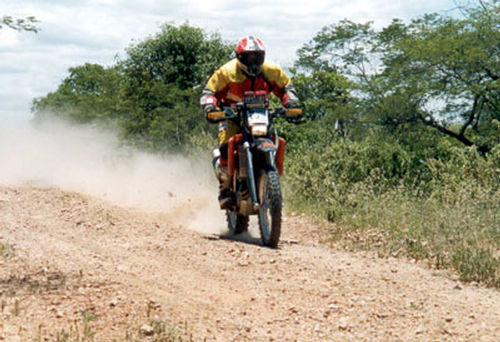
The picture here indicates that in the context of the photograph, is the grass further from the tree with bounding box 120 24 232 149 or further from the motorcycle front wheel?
the tree with bounding box 120 24 232 149

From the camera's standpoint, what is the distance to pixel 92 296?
528 centimetres

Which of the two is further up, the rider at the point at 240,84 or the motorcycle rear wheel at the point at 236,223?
the rider at the point at 240,84

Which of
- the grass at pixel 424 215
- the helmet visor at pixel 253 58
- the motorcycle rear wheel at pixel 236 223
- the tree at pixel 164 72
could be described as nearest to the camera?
the grass at pixel 424 215

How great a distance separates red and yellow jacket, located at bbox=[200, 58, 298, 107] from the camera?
873 cm

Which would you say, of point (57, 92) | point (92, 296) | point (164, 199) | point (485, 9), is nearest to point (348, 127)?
point (485, 9)

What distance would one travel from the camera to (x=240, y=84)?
875 centimetres

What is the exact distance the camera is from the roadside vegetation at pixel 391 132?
8.41 meters

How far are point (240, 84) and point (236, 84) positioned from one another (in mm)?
50

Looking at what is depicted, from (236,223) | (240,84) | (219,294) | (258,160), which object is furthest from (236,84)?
(219,294)

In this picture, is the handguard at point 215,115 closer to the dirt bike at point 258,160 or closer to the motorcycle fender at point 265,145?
the dirt bike at point 258,160

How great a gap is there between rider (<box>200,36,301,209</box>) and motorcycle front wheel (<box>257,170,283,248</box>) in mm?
817

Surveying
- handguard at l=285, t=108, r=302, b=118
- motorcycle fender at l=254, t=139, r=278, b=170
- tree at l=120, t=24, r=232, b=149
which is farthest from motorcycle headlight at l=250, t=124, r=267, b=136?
tree at l=120, t=24, r=232, b=149

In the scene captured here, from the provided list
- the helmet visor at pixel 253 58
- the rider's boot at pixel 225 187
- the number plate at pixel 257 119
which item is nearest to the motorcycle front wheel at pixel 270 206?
the number plate at pixel 257 119

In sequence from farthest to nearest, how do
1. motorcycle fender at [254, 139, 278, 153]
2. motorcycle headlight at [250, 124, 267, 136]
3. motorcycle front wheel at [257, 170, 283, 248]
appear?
motorcycle headlight at [250, 124, 267, 136]
motorcycle fender at [254, 139, 278, 153]
motorcycle front wheel at [257, 170, 283, 248]
